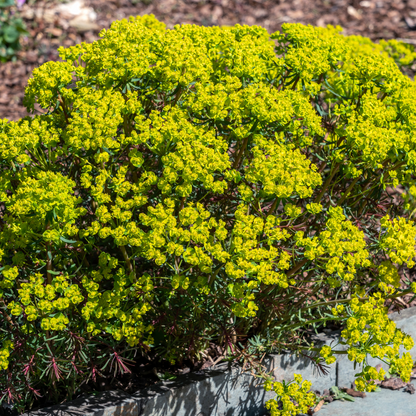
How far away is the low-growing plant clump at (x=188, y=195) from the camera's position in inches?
92.4

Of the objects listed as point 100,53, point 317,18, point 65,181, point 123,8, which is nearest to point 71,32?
point 123,8

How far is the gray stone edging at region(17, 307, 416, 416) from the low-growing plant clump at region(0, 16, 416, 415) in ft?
0.46

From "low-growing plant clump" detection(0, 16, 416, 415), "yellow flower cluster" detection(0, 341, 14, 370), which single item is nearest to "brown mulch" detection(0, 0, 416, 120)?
"low-growing plant clump" detection(0, 16, 416, 415)

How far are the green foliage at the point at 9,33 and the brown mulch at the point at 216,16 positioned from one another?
105mm

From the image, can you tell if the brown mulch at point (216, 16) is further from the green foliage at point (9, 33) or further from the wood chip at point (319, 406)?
the wood chip at point (319, 406)

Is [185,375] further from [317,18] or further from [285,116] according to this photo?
[317,18]

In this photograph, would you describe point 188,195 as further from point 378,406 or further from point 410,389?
point 410,389

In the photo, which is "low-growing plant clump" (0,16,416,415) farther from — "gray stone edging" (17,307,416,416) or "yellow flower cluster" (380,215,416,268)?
"gray stone edging" (17,307,416,416)

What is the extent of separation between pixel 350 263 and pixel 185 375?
4.30 feet

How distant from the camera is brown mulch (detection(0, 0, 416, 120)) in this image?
6684mm

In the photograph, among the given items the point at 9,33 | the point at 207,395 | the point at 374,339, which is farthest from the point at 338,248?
the point at 9,33

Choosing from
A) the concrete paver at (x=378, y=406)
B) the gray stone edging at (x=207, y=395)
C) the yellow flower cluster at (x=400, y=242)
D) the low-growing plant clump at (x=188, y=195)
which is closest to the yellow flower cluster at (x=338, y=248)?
the low-growing plant clump at (x=188, y=195)

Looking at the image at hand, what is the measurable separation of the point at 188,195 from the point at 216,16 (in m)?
5.58

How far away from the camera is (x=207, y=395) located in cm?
303
